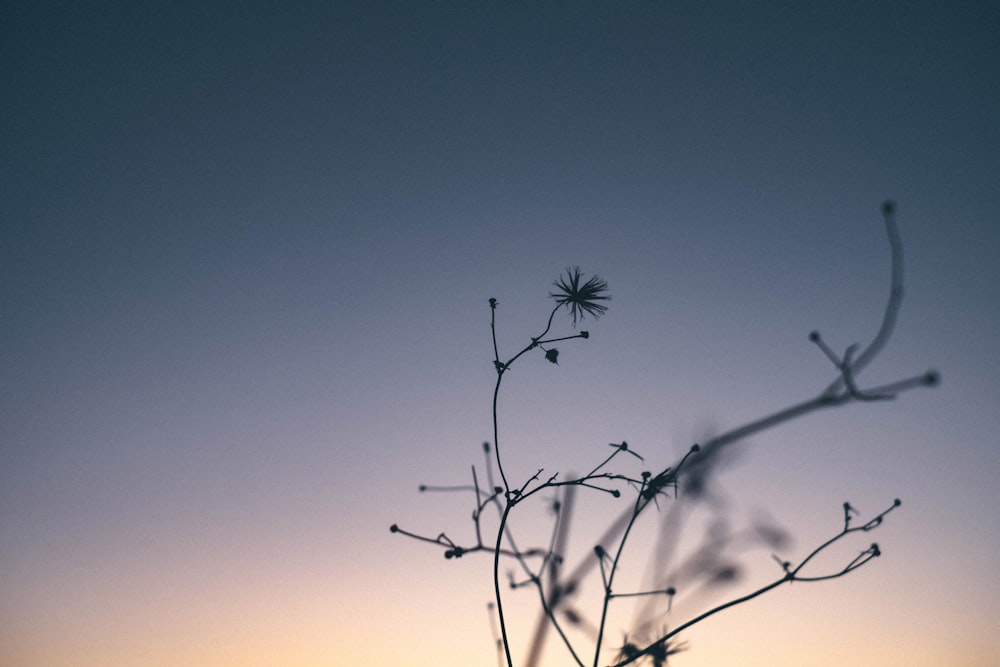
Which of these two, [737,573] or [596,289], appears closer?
[737,573]

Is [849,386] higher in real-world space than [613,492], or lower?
lower

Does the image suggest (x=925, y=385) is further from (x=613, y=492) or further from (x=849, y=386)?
(x=613, y=492)

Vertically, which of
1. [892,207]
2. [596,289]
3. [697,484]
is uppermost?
[596,289]

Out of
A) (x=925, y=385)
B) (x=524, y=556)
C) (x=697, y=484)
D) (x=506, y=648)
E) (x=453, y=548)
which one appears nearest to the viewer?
(x=925, y=385)

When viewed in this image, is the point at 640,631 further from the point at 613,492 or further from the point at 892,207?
the point at 892,207

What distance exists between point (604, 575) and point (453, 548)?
0.39 m

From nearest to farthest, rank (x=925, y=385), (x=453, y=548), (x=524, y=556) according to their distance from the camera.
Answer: (x=925, y=385) → (x=453, y=548) → (x=524, y=556)

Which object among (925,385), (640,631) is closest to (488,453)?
(640,631)

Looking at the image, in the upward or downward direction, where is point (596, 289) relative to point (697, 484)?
upward

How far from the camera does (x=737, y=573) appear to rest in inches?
41.7

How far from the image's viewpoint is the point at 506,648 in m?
1.48

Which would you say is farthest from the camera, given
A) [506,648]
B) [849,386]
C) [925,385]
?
[506,648]

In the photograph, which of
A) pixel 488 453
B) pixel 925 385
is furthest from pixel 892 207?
pixel 488 453

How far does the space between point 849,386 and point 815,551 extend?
659mm
